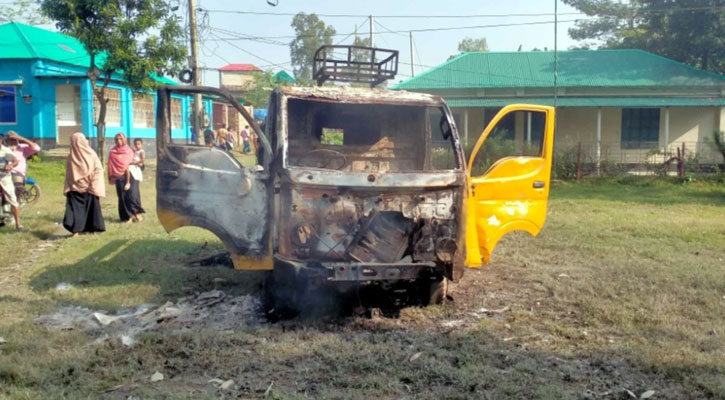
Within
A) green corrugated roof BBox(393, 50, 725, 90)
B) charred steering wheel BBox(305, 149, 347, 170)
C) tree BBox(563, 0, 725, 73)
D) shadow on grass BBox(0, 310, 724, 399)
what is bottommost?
shadow on grass BBox(0, 310, 724, 399)

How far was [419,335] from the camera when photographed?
506 centimetres

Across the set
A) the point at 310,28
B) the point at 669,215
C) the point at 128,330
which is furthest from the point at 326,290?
the point at 310,28

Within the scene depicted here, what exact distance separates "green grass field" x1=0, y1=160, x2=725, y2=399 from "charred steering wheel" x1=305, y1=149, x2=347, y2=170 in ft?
4.81

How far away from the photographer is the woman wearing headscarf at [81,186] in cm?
911

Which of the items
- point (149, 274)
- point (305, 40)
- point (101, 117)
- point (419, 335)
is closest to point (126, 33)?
point (101, 117)

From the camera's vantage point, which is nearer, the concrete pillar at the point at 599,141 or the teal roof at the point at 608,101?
the concrete pillar at the point at 599,141

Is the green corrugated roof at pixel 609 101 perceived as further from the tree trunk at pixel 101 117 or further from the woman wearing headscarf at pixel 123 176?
the woman wearing headscarf at pixel 123 176

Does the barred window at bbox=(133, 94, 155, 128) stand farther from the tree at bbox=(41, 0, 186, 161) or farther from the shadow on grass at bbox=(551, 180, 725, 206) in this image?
the shadow on grass at bbox=(551, 180, 725, 206)

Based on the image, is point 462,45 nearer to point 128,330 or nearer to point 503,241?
point 503,241

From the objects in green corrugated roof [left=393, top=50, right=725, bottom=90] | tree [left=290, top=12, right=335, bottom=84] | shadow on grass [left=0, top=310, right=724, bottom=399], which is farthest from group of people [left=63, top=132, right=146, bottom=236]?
tree [left=290, top=12, right=335, bottom=84]

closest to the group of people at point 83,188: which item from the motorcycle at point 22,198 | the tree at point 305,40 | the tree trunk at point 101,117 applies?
the motorcycle at point 22,198

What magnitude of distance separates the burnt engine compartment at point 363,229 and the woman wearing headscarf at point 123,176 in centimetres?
631

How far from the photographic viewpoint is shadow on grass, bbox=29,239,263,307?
6.59 metres

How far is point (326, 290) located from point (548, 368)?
2.07 m
